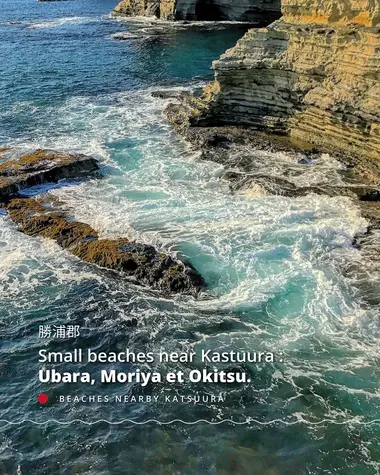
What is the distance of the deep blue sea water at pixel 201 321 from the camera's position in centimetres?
1130

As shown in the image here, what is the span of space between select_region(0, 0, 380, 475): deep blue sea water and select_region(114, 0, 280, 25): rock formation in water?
4349 cm

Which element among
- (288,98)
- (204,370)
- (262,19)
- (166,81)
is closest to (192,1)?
(262,19)

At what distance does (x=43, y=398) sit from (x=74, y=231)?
8.03 metres

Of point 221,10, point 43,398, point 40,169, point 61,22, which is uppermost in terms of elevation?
point 221,10

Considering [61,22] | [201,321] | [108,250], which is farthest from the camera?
[61,22]

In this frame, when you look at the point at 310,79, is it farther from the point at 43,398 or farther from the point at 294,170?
the point at 43,398

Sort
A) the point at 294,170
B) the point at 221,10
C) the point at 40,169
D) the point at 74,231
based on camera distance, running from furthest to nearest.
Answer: the point at 221,10
the point at 40,169
the point at 294,170
the point at 74,231

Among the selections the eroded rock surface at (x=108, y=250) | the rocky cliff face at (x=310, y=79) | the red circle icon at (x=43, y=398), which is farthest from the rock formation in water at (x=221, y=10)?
the red circle icon at (x=43, y=398)

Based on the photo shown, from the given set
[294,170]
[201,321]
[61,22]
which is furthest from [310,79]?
[61,22]

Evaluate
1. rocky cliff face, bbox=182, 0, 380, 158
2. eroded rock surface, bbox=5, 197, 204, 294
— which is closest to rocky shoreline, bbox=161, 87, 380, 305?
rocky cliff face, bbox=182, 0, 380, 158

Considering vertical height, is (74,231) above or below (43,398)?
above

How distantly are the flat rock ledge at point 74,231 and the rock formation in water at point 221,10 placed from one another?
48.3 metres

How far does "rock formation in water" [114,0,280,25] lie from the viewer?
210 feet

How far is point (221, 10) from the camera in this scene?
66938mm
